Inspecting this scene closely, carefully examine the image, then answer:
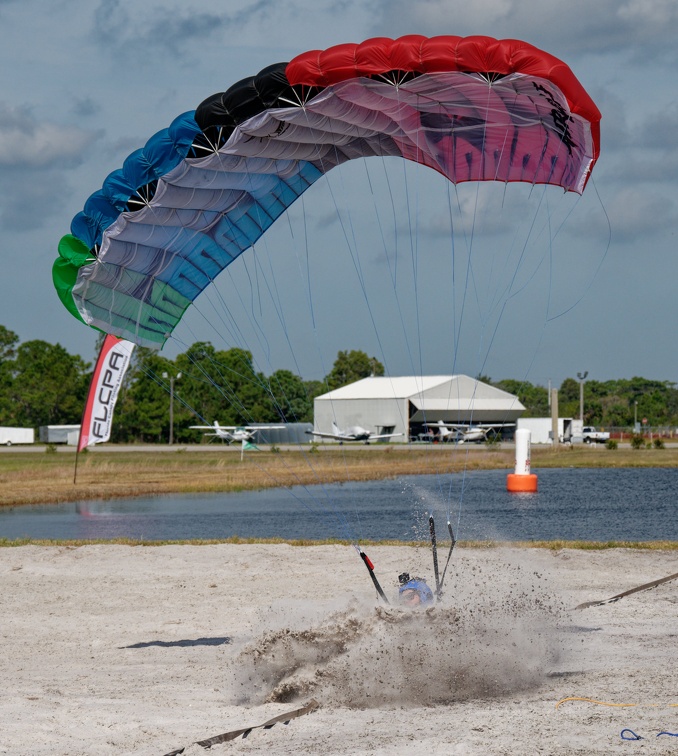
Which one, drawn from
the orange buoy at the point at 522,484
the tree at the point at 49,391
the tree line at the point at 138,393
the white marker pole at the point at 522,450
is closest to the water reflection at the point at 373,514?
the orange buoy at the point at 522,484

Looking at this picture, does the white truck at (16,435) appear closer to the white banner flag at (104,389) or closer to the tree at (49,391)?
the tree at (49,391)

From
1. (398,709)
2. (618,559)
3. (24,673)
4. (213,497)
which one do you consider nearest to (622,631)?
(398,709)

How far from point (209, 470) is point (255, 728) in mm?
38552

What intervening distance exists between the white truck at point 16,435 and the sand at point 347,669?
273ft

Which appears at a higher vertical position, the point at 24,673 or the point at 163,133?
the point at 163,133

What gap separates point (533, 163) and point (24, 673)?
A: 23.9 ft

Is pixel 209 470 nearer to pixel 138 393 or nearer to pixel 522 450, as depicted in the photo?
pixel 522 450

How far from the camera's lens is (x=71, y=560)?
15648mm

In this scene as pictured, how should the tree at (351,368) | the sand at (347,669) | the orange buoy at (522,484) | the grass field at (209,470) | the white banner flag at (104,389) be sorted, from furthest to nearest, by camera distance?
the tree at (351,368) → the grass field at (209,470) → the orange buoy at (522,484) → the white banner flag at (104,389) → the sand at (347,669)

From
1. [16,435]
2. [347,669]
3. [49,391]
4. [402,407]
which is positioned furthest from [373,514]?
[49,391]

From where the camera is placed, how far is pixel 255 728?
723 cm

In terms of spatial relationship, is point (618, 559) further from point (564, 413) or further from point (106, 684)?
point (564, 413)

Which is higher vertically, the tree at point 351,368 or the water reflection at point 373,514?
the tree at point 351,368

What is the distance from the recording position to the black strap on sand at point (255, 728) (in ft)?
22.5
